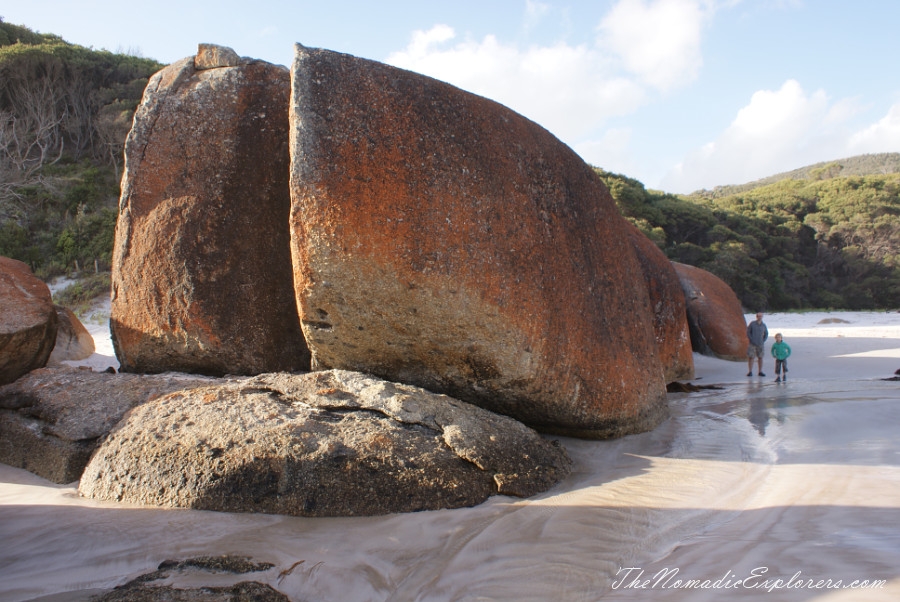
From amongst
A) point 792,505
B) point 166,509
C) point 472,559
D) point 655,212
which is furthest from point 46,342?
point 655,212

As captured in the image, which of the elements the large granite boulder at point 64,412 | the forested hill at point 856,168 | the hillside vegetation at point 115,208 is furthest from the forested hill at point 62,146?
the forested hill at point 856,168

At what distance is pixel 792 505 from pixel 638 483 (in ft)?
2.33

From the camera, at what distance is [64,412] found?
383 cm

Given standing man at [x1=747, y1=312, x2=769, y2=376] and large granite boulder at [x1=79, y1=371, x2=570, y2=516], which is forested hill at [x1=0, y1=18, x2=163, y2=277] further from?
standing man at [x1=747, y1=312, x2=769, y2=376]

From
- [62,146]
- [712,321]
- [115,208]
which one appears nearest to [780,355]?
[712,321]

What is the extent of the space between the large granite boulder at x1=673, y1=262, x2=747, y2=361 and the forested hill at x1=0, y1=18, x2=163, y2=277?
11.8 metres

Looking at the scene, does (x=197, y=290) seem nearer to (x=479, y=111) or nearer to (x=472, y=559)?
(x=479, y=111)

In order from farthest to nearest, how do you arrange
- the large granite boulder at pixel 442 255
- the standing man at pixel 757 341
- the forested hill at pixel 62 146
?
1. the forested hill at pixel 62 146
2. the standing man at pixel 757 341
3. the large granite boulder at pixel 442 255

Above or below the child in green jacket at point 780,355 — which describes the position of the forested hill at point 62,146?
above

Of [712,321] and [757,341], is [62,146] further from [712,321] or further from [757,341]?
[757,341]

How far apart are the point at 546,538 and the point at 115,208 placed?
17.3 metres

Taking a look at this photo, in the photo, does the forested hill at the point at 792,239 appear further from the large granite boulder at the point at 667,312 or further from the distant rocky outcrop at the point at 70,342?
the distant rocky outcrop at the point at 70,342

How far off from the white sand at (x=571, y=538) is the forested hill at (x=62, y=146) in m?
12.9

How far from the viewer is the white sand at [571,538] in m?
2.27
